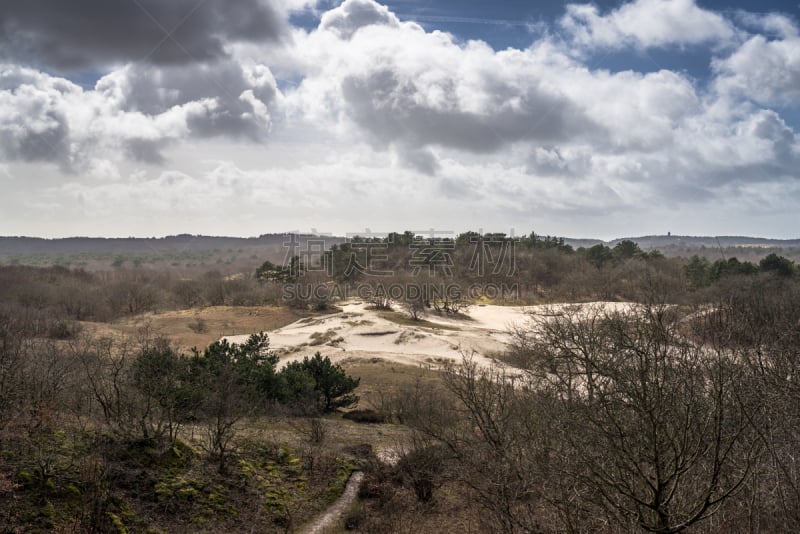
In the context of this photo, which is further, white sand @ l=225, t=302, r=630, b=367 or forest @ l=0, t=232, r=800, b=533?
white sand @ l=225, t=302, r=630, b=367

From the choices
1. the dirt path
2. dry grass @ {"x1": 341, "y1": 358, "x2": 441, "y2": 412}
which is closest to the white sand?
dry grass @ {"x1": 341, "y1": 358, "x2": 441, "y2": 412}

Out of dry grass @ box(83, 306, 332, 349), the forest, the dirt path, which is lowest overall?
dry grass @ box(83, 306, 332, 349)

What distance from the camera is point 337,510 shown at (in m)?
12.2

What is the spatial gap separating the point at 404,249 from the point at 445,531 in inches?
2920

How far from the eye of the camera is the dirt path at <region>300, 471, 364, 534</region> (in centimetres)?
1115

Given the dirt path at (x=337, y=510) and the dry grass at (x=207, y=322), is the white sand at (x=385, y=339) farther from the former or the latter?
the dirt path at (x=337, y=510)

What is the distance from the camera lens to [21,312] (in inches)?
1538

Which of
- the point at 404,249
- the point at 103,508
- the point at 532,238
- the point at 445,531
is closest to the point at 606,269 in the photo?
the point at 532,238

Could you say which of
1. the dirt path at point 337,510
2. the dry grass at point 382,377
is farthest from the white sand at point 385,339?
the dirt path at point 337,510

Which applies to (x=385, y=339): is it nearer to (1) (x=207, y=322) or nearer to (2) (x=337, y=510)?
(1) (x=207, y=322)

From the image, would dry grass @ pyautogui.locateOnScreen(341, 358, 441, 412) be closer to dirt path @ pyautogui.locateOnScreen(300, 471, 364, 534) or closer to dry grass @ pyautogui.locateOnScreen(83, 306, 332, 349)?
dirt path @ pyautogui.locateOnScreen(300, 471, 364, 534)

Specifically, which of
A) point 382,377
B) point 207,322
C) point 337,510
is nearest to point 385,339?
point 382,377

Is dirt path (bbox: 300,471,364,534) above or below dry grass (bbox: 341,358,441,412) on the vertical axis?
above

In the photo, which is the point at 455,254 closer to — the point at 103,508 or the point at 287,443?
the point at 287,443
